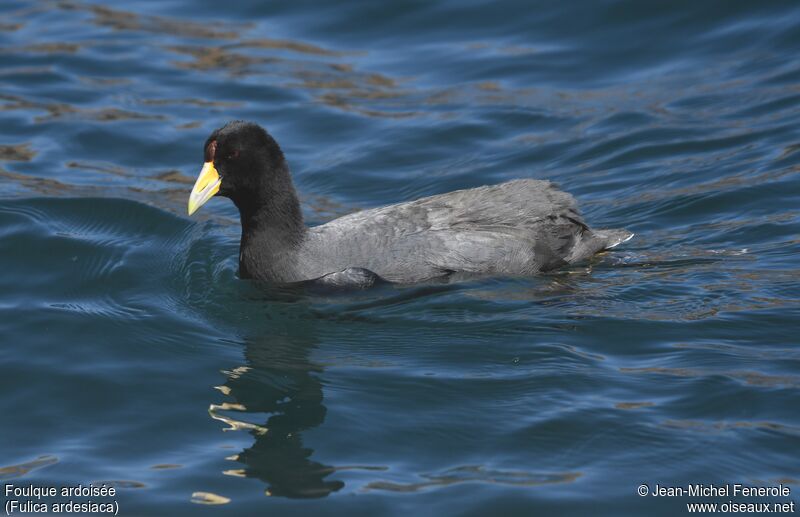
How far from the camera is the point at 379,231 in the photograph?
27.3 feet

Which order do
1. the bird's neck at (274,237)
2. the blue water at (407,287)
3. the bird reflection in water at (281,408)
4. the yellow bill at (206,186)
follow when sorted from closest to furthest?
the bird reflection in water at (281,408), the blue water at (407,287), the yellow bill at (206,186), the bird's neck at (274,237)

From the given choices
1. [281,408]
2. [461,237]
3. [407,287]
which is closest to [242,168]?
[407,287]

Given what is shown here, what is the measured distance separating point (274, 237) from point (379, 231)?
79 centimetres

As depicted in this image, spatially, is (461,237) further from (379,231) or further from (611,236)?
(611,236)

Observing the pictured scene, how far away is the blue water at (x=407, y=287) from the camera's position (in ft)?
19.9

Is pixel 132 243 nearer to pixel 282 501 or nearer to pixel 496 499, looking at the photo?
pixel 282 501

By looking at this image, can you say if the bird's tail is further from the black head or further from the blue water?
the black head

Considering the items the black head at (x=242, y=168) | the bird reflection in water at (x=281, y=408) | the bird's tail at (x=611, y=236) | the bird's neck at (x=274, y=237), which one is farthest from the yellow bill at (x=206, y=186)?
the bird's tail at (x=611, y=236)

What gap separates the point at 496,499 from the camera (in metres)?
5.62

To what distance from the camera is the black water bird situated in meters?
8.20

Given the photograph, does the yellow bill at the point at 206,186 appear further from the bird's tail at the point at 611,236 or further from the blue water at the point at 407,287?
the bird's tail at the point at 611,236

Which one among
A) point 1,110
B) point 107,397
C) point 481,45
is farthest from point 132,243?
point 481,45

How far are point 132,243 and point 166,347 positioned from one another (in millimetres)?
2215

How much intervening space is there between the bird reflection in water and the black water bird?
730 millimetres
